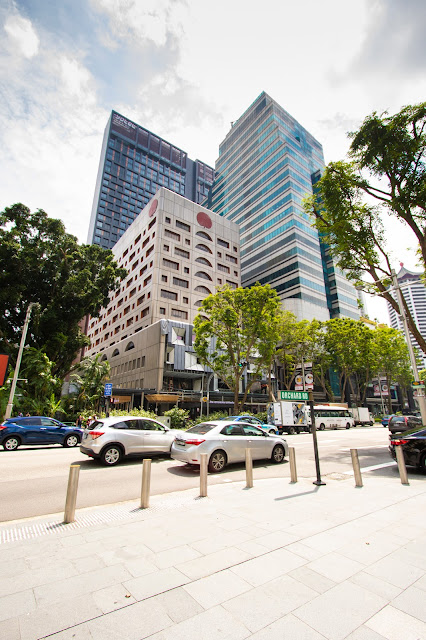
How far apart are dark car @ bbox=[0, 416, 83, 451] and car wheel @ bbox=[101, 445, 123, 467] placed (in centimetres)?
641

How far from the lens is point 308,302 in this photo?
59.3m

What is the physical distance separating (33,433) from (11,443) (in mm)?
956

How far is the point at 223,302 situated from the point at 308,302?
1420 inches

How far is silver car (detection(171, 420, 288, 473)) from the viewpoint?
9094 mm

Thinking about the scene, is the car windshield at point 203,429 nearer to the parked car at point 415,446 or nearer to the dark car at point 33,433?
the parked car at point 415,446

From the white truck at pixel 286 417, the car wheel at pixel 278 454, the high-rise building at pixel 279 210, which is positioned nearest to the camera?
the car wheel at pixel 278 454

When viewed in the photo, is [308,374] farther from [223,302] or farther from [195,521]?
[223,302]

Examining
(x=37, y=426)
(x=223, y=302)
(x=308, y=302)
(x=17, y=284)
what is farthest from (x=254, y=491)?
(x=308, y=302)

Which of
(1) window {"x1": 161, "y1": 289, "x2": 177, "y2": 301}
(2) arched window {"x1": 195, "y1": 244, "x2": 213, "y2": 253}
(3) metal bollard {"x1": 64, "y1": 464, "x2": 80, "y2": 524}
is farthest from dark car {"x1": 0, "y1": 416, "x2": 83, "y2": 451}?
(2) arched window {"x1": 195, "y1": 244, "x2": 213, "y2": 253}

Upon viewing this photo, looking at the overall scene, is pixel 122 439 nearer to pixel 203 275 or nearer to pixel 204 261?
pixel 203 275

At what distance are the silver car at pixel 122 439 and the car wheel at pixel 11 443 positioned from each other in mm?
6009

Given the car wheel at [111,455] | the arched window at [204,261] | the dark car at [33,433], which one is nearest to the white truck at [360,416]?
the arched window at [204,261]

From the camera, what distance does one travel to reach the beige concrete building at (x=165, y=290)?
37125mm

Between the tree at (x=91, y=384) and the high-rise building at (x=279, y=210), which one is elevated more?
the high-rise building at (x=279, y=210)
